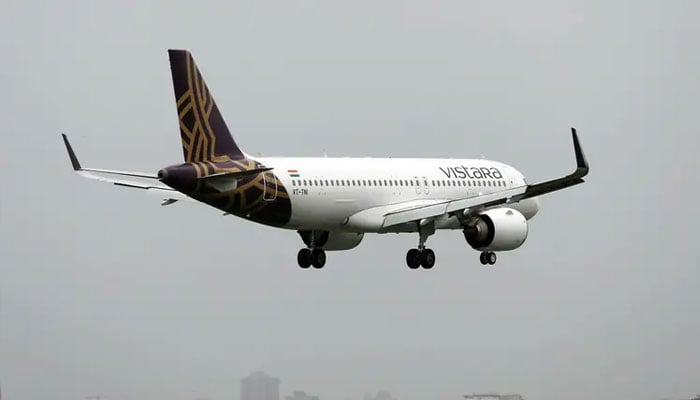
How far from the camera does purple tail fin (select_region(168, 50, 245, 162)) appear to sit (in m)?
75.2

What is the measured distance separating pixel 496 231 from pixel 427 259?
3.74m

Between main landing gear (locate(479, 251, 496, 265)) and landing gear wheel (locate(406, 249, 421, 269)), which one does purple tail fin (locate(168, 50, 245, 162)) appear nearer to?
landing gear wheel (locate(406, 249, 421, 269))

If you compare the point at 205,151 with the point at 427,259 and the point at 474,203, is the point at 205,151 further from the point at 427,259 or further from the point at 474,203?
the point at 427,259

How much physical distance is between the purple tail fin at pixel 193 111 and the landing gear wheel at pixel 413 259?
12652 mm

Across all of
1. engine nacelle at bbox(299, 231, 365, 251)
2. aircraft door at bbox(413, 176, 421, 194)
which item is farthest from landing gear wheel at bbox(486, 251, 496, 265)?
engine nacelle at bbox(299, 231, 365, 251)

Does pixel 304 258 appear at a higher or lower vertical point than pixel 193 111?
lower

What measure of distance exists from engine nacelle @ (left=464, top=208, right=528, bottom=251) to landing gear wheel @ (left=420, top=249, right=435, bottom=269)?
193 cm

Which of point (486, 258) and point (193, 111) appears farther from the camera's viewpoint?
point (486, 258)

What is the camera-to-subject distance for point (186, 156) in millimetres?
75375

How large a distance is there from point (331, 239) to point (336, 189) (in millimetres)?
4807

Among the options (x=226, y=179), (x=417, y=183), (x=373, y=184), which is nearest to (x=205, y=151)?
(x=226, y=179)

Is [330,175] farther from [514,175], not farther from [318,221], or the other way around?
[514,175]

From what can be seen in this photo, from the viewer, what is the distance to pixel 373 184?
274ft

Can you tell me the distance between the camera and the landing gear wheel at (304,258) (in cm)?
8469
